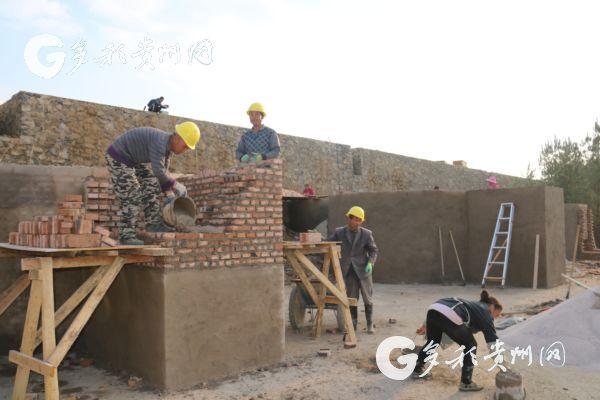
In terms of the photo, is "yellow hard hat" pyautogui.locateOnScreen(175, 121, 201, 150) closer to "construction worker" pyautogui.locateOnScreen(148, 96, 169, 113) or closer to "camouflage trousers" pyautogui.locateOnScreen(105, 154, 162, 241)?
"camouflage trousers" pyautogui.locateOnScreen(105, 154, 162, 241)

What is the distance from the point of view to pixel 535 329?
6.08m

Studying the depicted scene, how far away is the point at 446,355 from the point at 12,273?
16.6 feet

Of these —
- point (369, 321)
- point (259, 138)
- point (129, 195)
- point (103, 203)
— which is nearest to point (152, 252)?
point (129, 195)

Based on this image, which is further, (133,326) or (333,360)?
(333,360)

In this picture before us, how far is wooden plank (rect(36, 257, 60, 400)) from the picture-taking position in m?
4.01

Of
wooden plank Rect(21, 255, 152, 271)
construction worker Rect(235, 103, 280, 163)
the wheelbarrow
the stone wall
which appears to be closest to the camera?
wooden plank Rect(21, 255, 152, 271)

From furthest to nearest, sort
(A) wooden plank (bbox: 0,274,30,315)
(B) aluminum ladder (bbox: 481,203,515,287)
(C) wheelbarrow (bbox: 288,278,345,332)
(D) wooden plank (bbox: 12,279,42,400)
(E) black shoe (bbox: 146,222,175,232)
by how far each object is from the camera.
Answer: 1. (B) aluminum ladder (bbox: 481,203,515,287)
2. (C) wheelbarrow (bbox: 288,278,345,332)
3. (E) black shoe (bbox: 146,222,175,232)
4. (A) wooden plank (bbox: 0,274,30,315)
5. (D) wooden plank (bbox: 12,279,42,400)

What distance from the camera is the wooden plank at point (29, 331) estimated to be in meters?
4.32

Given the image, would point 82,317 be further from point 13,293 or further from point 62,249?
point 13,293

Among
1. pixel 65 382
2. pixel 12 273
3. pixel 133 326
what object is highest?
pixel 12 273

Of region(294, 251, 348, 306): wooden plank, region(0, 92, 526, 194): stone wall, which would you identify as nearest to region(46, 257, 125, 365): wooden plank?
region(294, 251, 348, 306): wooden plank

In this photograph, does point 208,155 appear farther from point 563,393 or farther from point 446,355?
point 563,393

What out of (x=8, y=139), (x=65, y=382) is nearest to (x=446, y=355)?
(x=65, y=382)

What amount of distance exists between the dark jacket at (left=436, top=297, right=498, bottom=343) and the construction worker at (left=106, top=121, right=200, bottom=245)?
2983mm
